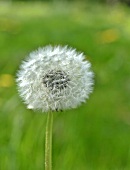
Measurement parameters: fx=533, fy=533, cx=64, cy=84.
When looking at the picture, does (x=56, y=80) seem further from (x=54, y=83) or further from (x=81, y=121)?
(x=81, y=121)

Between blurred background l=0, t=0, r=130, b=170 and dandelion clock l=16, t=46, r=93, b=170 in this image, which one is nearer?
dandelion clock l=16, t=46, r=93, b=170

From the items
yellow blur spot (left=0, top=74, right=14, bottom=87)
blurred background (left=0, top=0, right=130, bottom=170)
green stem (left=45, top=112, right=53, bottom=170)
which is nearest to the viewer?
green stem (left=45, top=112, right=53, bottom=170)

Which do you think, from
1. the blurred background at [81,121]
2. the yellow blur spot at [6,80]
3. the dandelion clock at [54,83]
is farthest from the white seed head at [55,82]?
the yellow blur spot at [6,80]

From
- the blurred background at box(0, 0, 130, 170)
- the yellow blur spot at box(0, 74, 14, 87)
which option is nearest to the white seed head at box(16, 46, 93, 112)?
the blurred background at box(0, 0, 130, 170)

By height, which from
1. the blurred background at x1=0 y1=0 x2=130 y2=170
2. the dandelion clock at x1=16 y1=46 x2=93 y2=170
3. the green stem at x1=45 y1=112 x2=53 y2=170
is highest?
the blurred background at x1=0 y1=0 x2=130 y2=170

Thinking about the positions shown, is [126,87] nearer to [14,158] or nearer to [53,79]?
[14,158]

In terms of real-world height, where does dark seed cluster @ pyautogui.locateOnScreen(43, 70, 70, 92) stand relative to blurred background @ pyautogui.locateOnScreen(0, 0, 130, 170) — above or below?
below

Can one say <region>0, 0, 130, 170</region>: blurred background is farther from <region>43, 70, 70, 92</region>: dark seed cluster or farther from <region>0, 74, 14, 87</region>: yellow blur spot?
<region>43, 70, 70, 92</region>: dark seed cluster

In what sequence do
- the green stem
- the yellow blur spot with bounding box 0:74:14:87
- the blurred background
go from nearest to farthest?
1. the green stem
2. the blurred background
3. the yellow blur spot with bounding box 0:74:14:87
